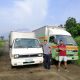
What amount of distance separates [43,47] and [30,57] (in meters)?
1.11

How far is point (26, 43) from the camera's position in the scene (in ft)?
50.0

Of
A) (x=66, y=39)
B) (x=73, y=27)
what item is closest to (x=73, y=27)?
(x=73, y=27)

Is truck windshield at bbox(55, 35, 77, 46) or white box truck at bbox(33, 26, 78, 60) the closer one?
white box truck at bbox(33, 26, 78, 60)

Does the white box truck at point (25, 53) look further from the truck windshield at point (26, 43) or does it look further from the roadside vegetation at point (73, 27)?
the roadside vegetation at point (73, 27)

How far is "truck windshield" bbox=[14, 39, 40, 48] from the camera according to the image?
14913 mm

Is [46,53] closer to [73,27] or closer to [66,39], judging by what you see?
[66,39]

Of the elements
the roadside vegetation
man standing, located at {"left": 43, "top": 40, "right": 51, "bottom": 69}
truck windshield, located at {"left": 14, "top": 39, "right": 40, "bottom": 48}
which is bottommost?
man standing, located at {"left": 43, "top": 40, "right": 51, "bottom": 69}

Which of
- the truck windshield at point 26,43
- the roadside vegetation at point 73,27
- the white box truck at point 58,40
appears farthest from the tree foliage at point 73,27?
the truck windshield at point 26,43

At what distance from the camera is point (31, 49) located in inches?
575

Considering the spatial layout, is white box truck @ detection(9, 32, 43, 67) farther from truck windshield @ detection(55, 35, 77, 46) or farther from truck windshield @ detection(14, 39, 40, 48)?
truck windshield @ detection(55, 35, 77, 46)

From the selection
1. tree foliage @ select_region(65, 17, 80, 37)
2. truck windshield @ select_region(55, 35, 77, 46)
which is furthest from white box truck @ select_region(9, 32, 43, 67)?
tree foliage @ select_region(65, 17, 80, 37)

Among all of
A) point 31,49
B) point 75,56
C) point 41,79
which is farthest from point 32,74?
point 75,56

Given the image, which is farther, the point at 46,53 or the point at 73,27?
the point at 73,27

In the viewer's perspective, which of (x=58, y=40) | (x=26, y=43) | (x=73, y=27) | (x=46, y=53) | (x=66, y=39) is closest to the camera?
(x=46, y=53)
